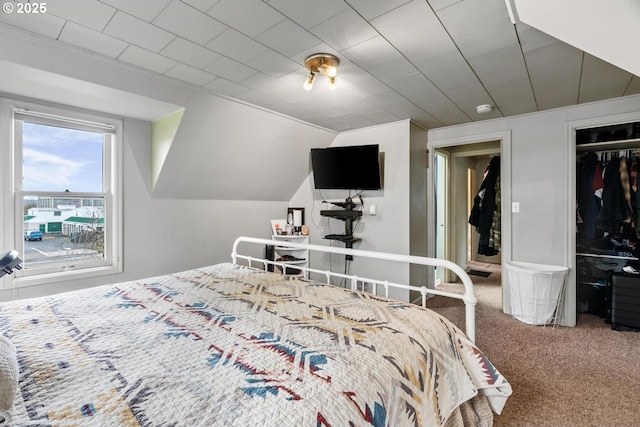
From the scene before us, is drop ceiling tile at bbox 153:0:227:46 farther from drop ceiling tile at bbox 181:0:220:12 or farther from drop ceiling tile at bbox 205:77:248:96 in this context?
drop ceiling tile at bbox 205:77:248:96

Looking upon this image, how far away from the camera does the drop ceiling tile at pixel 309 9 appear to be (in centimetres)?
145

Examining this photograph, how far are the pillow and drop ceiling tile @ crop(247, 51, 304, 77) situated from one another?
1.84m

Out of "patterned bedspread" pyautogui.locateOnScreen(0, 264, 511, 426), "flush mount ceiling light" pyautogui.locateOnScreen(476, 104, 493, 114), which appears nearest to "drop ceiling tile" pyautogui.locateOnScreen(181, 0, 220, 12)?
"patterned bedspread" pyautogui.locateOnScreen(0, 264, 511, 426)

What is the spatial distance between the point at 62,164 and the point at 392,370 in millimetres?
3002

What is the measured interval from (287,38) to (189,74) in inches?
35.2

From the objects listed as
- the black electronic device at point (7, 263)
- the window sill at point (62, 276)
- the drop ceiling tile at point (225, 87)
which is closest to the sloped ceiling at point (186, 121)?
the drop ceiling tile at point (225, 87)

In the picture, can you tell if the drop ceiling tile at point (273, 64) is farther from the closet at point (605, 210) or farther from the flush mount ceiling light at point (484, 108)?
the closet at point (605, 210)

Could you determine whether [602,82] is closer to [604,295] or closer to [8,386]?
[604,295]

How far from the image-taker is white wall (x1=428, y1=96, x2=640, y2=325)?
2871mm

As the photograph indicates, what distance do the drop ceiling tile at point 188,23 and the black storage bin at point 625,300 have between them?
3771 millimetres

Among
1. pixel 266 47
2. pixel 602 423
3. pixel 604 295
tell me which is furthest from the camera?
pixel 604 295

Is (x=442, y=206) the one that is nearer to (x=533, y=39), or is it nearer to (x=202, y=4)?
(x=533, y=39)

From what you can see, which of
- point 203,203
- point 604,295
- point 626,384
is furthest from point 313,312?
point 604,295

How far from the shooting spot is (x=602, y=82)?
234 centimetres
